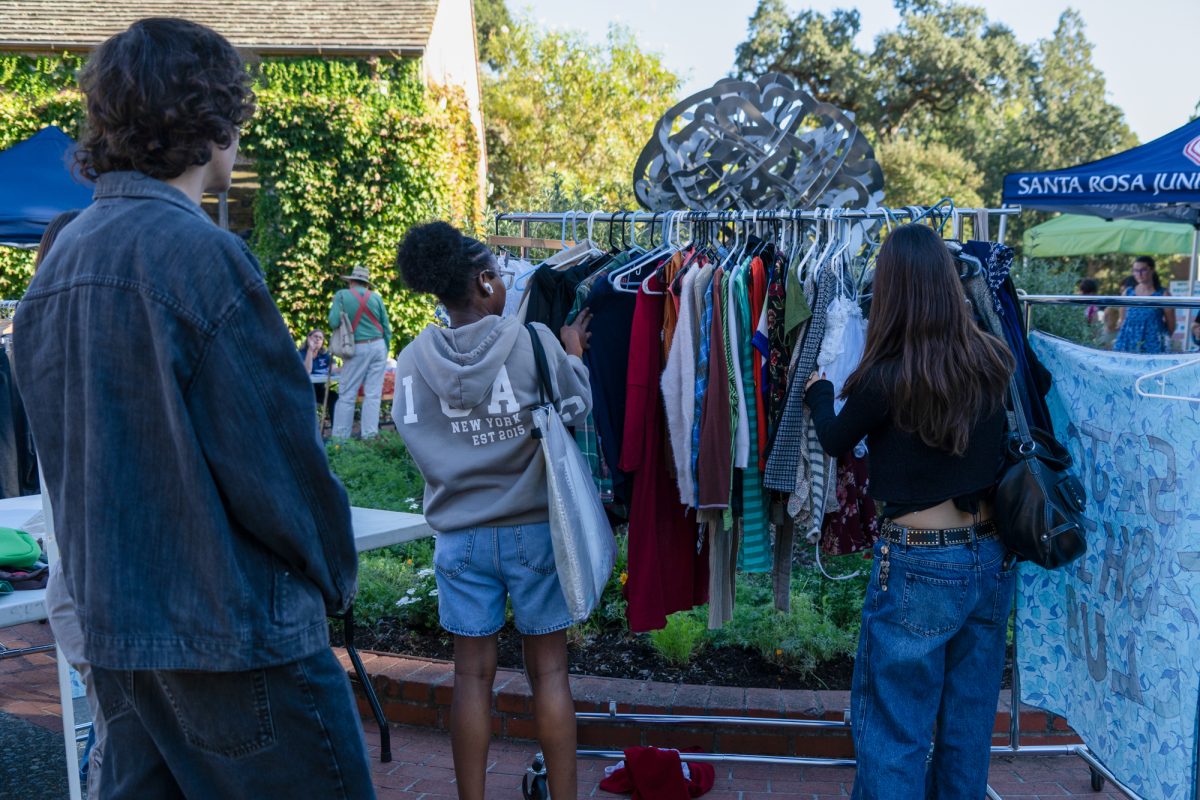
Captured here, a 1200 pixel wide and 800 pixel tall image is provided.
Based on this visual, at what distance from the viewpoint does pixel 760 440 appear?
3.40 metres

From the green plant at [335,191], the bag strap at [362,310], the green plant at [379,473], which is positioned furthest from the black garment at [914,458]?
the green plant at [335,191]

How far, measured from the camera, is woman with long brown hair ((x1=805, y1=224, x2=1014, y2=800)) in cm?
267

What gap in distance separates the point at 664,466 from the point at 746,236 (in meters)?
0.92

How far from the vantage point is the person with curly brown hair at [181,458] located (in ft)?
4.77

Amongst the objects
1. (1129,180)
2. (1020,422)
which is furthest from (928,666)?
(1129,180)

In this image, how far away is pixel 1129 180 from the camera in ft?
22.9

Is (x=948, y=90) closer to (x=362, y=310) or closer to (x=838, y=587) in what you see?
(x=362, y=310)

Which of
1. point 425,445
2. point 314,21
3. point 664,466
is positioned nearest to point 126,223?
point 425,445

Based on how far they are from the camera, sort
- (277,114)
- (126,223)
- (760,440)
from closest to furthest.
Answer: (126,223), (760,440), (277,114)

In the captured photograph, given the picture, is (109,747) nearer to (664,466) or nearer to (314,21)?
(664,466)

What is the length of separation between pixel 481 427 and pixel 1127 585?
1872 mm

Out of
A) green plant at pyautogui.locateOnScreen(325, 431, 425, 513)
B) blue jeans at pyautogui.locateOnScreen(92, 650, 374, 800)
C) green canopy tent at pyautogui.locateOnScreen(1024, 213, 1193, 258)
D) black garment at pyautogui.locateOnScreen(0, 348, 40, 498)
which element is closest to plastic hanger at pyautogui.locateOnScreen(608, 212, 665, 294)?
blue jeans at pyautogui.locateOnScreen(92, 650, 374, 800)

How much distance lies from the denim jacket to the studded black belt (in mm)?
1795

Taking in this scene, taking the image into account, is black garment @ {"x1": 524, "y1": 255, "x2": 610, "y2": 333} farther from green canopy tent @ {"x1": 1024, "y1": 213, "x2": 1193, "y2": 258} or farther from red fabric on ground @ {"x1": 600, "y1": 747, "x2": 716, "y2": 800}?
green canopy tent @ {"x1": 1024, "y1": 213, "x2": 1193, "y2": 258}
